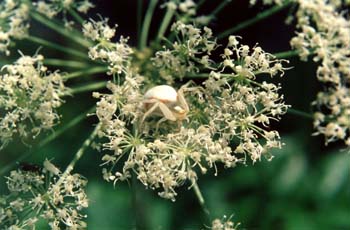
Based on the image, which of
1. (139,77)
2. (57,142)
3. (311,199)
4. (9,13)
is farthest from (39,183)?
(311,199)

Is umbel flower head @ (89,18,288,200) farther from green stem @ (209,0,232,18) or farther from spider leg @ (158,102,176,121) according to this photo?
green stem @ (209,0,232,18)

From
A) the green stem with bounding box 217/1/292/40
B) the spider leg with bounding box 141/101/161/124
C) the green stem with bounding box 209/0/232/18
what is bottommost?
the spider leg with bounding box 141/101/161/124

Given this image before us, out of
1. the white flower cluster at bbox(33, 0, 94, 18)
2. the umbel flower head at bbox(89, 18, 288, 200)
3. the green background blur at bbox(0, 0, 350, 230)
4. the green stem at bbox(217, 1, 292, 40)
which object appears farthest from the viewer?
the green background blur at bbox(0, 0, 350, 230)

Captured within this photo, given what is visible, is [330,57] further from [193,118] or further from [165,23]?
[165,23]

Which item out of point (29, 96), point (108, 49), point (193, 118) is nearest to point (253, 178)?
point (193, 118)

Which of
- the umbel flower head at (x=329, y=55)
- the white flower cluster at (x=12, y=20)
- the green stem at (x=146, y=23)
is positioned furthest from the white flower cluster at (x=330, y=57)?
the white flower cluster at (x=12, y=20)

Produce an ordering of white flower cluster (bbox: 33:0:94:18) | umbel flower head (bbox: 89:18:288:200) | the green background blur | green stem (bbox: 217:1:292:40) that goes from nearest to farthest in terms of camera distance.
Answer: umbel flower head (bbox: 89:18:288:200)
green stem (bbox: 217:1:292:40)
white flower cluster (bbox: 33:0:94:18)
the green background blur

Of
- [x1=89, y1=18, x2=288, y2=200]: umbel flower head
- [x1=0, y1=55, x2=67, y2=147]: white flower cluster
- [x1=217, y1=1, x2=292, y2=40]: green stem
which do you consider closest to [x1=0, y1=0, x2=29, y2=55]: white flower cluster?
[x1=0, y1=55, x2=67, y2=147]: white flower cluster
